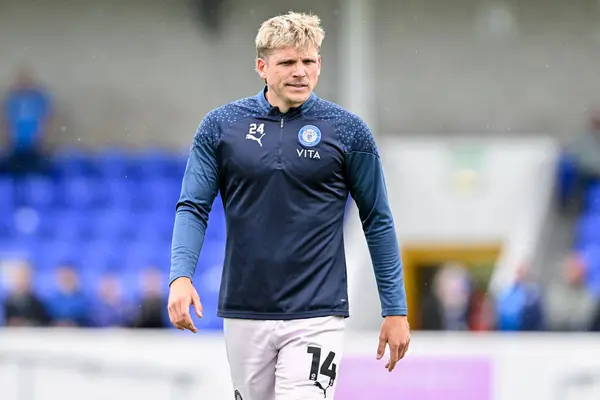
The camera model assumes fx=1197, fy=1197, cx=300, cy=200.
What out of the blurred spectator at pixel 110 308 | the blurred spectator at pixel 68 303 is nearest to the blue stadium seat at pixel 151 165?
the blurred spectator at pixel 110 308

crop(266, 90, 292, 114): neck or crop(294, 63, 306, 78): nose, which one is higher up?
crop(294, 63, 306, 78): nose

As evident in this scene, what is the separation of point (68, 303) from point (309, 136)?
8.27 meters

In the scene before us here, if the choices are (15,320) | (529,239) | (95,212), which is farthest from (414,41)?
(15,320)

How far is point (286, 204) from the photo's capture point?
150 inches

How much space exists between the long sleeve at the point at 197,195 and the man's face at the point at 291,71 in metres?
0.25

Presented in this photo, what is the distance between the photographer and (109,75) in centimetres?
1598

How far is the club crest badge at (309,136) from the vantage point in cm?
383

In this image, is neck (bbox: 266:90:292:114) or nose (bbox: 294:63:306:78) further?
neck (bbox: 266:90:292:114)

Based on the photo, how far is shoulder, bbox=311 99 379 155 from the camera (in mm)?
3854

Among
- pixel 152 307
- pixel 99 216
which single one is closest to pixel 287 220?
pixel 152 307

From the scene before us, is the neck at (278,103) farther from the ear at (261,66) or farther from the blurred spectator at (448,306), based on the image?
the blurred spectator at (448,306)

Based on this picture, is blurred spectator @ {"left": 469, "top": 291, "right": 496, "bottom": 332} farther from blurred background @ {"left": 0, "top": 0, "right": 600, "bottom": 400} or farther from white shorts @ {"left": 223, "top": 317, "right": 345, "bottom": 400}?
white shorts @ {"left": 223, "top": 317, "right": 345, "bottom": 400}

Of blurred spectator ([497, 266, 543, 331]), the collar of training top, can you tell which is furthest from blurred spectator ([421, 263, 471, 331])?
the collar of training top

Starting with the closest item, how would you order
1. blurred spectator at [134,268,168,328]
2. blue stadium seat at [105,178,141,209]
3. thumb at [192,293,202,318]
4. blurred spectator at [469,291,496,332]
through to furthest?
thumb at [192,293,202,318] → blurred spectator at [134,268,168,328] → blurred spectator at [469,291,496,332] → blue stadium seat at [105,178,141,209]
